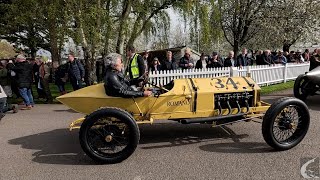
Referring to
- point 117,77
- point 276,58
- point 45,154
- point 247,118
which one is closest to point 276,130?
point 247,118

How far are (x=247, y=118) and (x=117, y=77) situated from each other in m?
2.35

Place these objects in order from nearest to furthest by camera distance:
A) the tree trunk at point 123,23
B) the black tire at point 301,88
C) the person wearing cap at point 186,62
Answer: the black tire at point 301,88
the person wearing cap at point 186,62
the tree trunk at point 123,23

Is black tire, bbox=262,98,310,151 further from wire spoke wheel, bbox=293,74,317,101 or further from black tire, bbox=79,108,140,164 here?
wire spoke wheel, bbox=293,74,317,101

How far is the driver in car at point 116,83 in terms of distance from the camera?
5383mm

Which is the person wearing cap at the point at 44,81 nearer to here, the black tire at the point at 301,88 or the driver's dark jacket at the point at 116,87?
the driver's dark jacket at the point at 116,87

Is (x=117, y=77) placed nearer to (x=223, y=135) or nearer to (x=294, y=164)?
(x=223, y=135)

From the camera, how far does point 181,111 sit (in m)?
5.56

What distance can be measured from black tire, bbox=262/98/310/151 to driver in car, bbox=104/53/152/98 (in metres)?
1.96

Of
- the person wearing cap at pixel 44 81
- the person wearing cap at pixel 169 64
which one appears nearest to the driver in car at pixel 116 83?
the person wearing cap at pixel 44 81

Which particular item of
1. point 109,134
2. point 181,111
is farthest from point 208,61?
point 109,134

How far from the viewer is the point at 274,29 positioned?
76.9 ft

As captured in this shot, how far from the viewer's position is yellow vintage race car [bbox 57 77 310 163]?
495 centimetres

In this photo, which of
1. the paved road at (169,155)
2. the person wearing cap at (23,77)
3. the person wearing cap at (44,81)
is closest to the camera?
the paved road at (169,155)

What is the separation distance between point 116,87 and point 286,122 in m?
2.82
